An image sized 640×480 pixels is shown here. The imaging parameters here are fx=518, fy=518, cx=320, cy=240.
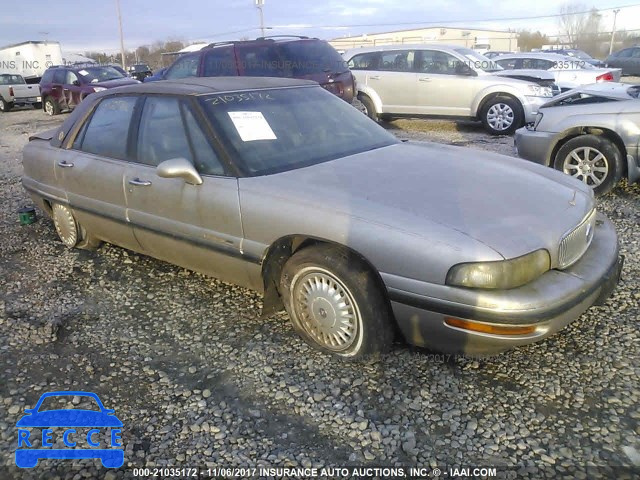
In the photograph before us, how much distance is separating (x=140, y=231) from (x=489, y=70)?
31.8ft

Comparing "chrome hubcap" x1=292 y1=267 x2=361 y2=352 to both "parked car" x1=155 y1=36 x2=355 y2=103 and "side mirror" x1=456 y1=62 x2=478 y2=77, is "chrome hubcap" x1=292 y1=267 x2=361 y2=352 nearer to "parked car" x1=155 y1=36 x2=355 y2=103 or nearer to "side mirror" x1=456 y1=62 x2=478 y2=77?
"parked car" x1=155 y1=36 x2=355 y2=103

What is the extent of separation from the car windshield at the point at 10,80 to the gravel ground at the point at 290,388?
65.0 ft

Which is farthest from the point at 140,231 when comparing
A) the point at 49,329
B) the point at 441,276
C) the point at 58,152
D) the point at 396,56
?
the point at 396,56

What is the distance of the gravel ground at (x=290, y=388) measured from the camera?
2.29m

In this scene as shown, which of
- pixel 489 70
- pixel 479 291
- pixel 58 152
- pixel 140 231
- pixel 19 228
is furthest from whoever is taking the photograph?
pixel 489 70

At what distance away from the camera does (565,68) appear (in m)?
13.8

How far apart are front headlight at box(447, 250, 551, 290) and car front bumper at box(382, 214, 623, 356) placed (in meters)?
0.03

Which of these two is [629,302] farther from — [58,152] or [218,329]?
[58,152]

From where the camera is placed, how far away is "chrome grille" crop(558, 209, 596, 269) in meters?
2.67

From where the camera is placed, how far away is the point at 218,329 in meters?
3.38

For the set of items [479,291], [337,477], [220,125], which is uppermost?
[220,125]

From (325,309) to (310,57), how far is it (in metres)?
7.65

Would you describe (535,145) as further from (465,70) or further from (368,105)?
(368,105)

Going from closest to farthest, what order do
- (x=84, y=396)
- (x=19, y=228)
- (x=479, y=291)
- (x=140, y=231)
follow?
1. (x=479, y=291)
2. (x=84, y=396)
3. (x=140, y=231)
4. (x=19, y=228)
